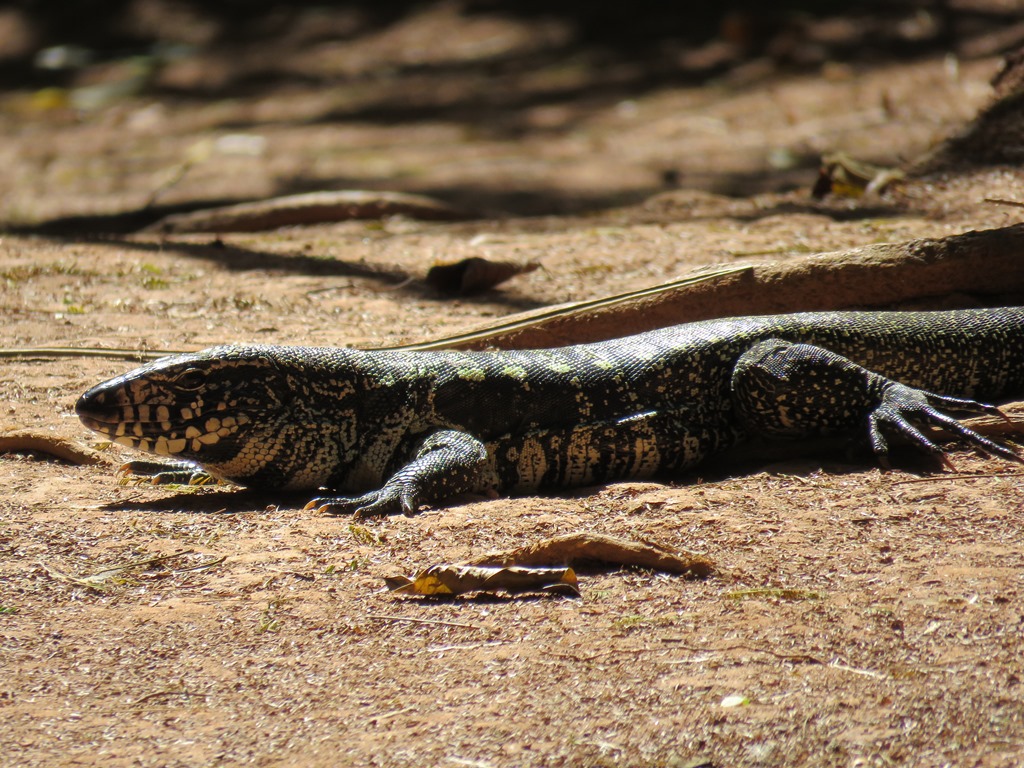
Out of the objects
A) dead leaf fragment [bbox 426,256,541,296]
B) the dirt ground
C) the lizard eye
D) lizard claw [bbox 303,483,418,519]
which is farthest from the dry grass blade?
dead leaf fragment [bbox 426,256,541,296]

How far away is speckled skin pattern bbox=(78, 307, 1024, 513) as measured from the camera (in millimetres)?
5285

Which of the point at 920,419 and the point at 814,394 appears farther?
the point at 814,394

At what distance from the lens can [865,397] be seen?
567cm

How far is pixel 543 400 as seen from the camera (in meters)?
5.75

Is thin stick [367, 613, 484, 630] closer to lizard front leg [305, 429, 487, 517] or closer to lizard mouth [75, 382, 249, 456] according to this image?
lizard front leg [305, 429, 487, 517]

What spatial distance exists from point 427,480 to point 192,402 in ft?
3.51

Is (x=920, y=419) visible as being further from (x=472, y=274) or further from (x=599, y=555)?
(x=472, y=274)

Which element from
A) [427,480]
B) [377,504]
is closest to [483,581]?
[377,504]

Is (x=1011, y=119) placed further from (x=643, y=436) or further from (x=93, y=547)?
(x=93, y=547)

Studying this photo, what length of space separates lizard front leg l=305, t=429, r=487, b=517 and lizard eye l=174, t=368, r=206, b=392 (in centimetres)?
71

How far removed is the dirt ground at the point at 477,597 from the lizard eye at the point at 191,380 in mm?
508

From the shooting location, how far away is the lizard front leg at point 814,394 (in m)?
5.62

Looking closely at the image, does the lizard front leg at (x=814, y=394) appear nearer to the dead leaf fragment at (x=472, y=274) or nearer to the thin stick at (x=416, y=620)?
the thin stick at (x=416, y=620)

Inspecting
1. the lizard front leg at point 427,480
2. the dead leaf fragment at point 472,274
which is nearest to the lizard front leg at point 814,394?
the lizard front leg at point 427,480
